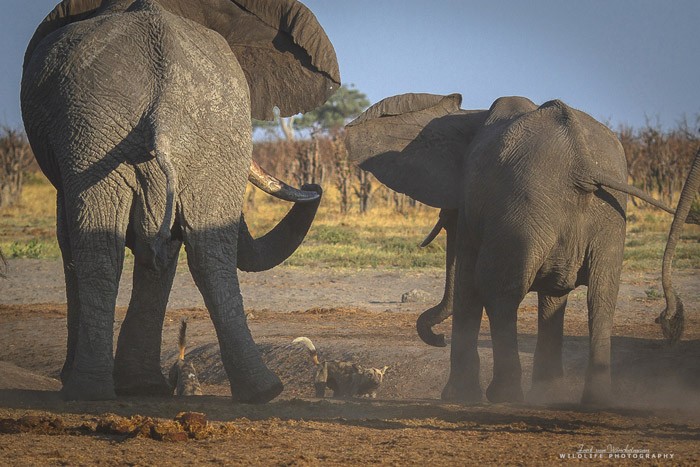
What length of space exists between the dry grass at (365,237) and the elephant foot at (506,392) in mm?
9770

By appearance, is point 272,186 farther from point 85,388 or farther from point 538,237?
point 85,388

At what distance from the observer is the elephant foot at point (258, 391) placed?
7176 mm

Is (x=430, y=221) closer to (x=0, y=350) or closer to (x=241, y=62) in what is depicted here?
(x=0, y=350)

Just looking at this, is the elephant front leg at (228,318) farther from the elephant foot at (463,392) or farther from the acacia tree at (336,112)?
the acacia tree at (336,112)

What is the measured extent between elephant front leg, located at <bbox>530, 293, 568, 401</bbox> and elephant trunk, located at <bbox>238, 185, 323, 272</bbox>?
185cm

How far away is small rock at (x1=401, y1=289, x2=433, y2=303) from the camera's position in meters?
14.6

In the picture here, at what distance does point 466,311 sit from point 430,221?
61.2 feet

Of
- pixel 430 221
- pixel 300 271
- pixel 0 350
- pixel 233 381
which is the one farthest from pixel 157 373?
pixel 430 221

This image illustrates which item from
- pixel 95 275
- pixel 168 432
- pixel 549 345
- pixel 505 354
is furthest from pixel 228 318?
pixel 549 345

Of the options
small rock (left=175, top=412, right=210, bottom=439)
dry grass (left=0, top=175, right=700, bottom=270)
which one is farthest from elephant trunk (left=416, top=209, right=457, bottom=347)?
dry grass (left=0, top=175, right=700, bottom=270)

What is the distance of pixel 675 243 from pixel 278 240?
2929 millimetres

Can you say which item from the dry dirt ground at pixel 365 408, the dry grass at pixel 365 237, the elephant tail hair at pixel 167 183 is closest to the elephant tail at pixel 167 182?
the elephant tail hair at pixel 167 183

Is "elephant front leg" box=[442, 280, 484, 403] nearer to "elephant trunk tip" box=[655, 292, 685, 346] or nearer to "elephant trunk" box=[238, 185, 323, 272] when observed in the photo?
"elephant trunk" box=[238, 185, 323, 272]

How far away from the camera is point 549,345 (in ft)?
28.1
